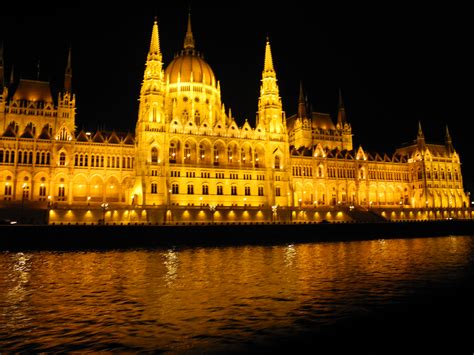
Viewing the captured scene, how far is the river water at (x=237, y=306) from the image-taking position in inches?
576

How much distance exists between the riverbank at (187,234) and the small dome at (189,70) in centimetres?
4285

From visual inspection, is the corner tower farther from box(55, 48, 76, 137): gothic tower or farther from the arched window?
box(55, 48, 76, 137): gothic tower

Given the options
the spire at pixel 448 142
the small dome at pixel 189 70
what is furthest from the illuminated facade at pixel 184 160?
the spire at pixel 448 142

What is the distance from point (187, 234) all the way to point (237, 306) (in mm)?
35488

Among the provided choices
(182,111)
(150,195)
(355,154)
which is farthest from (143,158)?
(355,154)

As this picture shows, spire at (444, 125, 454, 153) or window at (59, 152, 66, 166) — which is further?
spire at (444, 125, 454, 153)

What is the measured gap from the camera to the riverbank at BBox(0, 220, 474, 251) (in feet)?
154

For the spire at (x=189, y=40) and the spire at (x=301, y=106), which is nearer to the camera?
the spire at (x=189, y=40)

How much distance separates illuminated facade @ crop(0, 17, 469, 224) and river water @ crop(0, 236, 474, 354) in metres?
37.1

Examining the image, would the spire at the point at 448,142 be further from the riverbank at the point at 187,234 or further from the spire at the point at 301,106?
the riverbank at the point at 187,234

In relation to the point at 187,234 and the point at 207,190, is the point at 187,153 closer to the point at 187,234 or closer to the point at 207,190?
the point at 207,190

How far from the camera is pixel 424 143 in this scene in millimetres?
109625

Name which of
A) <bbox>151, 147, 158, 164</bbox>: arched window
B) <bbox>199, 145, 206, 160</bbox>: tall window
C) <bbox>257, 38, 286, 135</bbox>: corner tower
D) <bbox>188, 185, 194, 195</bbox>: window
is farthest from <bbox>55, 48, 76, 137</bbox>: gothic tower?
<bbox>257, 38, 286, 135</bbox>: corner tower

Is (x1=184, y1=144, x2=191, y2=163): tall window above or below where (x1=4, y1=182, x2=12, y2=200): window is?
above
